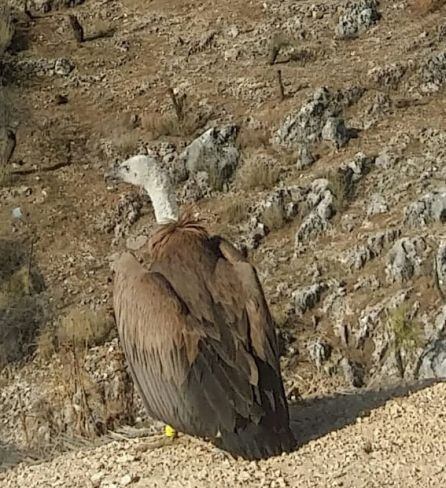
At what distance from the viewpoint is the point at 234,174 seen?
15844 millimetres

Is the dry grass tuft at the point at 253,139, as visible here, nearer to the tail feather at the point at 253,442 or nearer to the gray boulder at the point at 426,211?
the gray boulder at the point at 426,211

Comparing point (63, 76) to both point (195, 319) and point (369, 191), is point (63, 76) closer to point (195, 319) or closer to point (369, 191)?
point (369, 191)

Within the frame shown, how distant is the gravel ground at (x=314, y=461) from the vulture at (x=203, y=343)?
16 centimetres

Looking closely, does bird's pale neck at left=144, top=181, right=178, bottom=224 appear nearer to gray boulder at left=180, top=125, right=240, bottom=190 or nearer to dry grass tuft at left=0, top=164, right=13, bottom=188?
gray boulder at left=180, top=125, right=240, bottom=190

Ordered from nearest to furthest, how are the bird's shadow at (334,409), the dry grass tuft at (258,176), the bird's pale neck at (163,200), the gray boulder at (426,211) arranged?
the bird's shadow at (334,409), the bird's pale neck at (163,200), the gray boulder at (426,211), the dry grass tuft at (258,176)

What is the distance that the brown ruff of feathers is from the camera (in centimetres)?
686

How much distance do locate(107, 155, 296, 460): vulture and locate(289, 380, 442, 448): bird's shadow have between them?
0.47 m

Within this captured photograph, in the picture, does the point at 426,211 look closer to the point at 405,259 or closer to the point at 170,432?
the point at 405,259

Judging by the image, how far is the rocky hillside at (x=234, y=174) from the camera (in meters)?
12.2

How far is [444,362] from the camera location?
440 inches

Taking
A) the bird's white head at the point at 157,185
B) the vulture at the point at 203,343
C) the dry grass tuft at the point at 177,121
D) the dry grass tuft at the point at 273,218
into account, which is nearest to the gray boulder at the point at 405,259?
the dry grass tuft at the point at 273,218

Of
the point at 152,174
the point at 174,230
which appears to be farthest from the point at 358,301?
the point at 174,230

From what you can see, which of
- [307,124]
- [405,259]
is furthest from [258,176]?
[405,259]

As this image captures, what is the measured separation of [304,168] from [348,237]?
178cm
